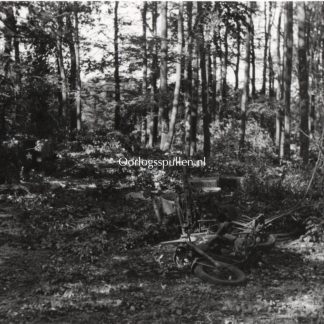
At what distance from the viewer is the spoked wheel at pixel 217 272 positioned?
318 inches

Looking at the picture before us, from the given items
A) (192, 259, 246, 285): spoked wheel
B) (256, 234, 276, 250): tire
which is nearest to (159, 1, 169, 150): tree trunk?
(256, 234, 276, 250): tire

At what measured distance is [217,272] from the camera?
8422 millimetres

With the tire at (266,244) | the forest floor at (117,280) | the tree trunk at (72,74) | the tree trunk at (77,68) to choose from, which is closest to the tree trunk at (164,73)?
the tree trunk at (72,74)

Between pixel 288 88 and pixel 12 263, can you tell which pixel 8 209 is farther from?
pixel 288 88

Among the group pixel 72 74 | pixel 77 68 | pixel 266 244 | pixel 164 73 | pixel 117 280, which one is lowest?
pixel 117 280

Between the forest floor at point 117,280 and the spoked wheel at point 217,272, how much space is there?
152mm

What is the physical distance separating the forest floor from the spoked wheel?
0.50 feet

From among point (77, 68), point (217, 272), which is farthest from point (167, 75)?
point (217, 272)

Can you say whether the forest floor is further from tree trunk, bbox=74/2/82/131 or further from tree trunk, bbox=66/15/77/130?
tree trunk, bbox=66/15/77/130

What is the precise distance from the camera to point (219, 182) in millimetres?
16469

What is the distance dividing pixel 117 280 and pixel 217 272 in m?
1.99

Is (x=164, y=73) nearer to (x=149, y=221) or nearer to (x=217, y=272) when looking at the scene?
(x=149, y=221)

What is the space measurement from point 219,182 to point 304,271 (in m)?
7.83

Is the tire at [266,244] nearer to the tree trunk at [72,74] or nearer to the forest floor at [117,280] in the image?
the forest floor at [117,280]
